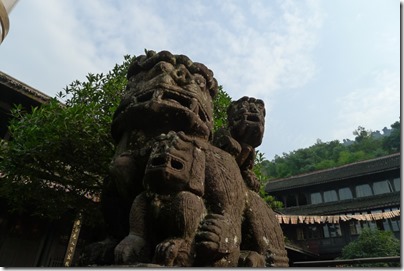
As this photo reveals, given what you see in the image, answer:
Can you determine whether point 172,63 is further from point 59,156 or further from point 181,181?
point 59,156

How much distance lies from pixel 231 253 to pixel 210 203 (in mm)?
440

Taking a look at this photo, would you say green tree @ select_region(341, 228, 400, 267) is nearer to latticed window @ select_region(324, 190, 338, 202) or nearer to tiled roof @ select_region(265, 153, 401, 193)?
tiled roof @ select_region(265, 153, 401, 193)

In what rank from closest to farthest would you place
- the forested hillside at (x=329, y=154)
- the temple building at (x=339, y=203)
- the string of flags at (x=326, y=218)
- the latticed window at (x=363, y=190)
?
the string of flags at (x=326, y=218) < the temple building at (x=339, y=203) < the latticed window at (x=363, y=190) < the forested hillside at (x=329, y=154)

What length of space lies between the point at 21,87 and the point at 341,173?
1875 cm

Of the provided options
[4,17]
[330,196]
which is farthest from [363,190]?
[4,17]

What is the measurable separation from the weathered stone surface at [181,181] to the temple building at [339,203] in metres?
13.2

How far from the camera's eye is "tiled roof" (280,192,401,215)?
57.1 feet

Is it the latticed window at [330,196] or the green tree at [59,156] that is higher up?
the latticed window at [330,196]

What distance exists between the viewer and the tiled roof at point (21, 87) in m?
7.86

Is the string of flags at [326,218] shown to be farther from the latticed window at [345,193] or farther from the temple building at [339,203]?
the latticed window at [345,193]

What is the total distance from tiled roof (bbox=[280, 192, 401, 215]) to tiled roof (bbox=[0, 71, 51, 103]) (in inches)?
661

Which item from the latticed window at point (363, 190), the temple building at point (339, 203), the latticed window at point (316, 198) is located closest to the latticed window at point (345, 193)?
the temple building at point (339, 203)

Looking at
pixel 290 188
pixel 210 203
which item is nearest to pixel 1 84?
pixel 210 203

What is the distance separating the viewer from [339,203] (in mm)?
19391
